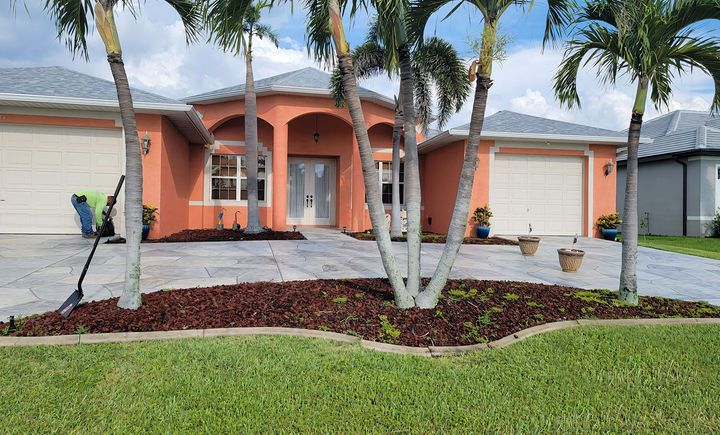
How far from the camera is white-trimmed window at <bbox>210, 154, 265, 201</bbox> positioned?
13.8m

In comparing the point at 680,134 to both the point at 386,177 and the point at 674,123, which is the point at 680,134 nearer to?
the point at 674,123

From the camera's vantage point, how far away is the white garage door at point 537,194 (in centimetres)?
1288

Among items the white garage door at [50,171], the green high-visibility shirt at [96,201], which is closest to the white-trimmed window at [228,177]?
the white garage door at [50,171]

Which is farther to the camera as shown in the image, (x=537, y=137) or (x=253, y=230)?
(x=537, y=137)

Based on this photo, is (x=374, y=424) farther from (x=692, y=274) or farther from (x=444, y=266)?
(x=692, y=274)

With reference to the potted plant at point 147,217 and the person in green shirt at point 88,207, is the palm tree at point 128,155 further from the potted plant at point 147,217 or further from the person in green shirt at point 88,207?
the person in green shirt at point 88,207

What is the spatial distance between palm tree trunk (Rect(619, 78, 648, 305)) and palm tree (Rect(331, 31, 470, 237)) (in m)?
6.94

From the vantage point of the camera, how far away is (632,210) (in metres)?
4.54

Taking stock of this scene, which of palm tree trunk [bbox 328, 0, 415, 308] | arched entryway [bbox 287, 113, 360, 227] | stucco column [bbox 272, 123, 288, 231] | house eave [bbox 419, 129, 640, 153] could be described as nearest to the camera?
palm tree trunk [bbox 328, 0, 415, 308]

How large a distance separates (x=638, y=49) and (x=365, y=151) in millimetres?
3085

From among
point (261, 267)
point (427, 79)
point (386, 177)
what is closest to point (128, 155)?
point (261, 267)

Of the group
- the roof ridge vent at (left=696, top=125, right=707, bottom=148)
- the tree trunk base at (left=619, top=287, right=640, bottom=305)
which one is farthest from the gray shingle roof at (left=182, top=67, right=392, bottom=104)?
the roof ridge vent at (left=696, top=125, right=707, bottom=148)

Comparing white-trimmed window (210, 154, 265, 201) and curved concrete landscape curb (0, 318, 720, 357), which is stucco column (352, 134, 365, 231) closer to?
white-trimmed window (210, 154, 265, 201)

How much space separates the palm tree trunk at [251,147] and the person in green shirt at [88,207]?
336cm
